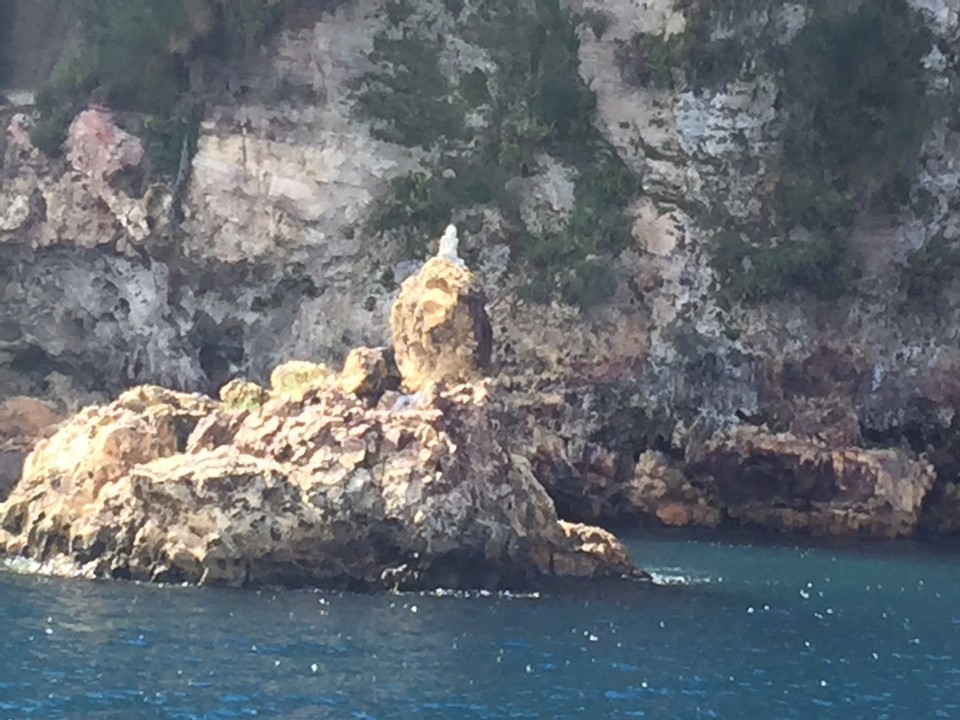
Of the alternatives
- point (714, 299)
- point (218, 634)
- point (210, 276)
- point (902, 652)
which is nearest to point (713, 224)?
point (714, 299)

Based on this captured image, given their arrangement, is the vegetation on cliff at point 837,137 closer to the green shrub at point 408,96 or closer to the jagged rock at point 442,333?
the green shrub at point 408,96

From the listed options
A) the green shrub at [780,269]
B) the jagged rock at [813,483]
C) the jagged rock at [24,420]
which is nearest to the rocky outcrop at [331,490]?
the jagged rock at [813,483]

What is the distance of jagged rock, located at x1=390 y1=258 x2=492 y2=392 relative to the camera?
135ft

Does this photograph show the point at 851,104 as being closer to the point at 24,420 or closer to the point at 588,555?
the point at 588,555

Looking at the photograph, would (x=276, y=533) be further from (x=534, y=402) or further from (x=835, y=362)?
(x=835, y=362)

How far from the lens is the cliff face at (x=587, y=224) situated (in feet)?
185

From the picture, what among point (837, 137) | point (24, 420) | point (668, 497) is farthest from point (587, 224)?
point (24, 420)

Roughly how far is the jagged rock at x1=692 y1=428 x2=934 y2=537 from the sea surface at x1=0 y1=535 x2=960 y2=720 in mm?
13799

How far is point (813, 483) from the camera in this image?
→ 55.8 m

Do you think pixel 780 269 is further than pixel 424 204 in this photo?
No

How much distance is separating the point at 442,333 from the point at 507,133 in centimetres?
1834

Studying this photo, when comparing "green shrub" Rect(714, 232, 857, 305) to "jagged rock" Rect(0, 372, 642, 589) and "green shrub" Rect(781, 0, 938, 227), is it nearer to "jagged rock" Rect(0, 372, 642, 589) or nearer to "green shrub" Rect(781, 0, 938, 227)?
"green shrub" Rect(781, 0, 938, 227)

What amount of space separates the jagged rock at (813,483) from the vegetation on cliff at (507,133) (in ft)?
21.5

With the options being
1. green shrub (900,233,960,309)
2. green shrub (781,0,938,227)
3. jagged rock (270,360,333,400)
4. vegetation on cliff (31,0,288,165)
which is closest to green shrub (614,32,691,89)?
green shrub (781,0,938,227)
